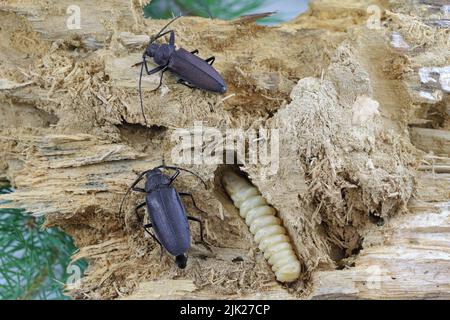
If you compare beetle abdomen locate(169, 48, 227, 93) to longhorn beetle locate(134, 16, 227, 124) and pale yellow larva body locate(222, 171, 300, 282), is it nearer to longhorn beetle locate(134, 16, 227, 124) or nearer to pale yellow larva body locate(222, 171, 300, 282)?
longhorn beetle locate(134, 16, 227, 124)

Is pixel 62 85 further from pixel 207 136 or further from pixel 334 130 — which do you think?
pixel 334 130

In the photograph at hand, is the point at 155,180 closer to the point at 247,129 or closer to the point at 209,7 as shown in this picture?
the point at 247,129

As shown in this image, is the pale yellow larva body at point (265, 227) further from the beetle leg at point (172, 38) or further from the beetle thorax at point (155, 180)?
the beetle leg at point (172, 38)

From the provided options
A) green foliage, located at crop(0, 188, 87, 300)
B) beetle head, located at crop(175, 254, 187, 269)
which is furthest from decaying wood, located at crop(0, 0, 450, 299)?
green foliage, located at crop(0, 188, 87, 300)

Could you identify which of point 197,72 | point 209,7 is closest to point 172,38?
point 197,72

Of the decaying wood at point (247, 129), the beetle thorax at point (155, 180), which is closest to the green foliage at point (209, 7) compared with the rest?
the decaying wood at point (247, 129)

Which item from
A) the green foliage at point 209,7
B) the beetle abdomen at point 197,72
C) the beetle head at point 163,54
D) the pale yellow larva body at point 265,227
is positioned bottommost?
the pale yellow larva body at point 265,227
